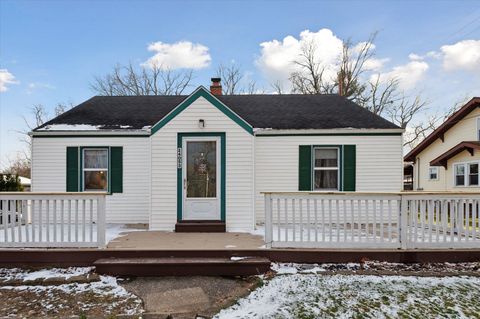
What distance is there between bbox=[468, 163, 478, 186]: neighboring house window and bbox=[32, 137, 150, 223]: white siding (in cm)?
1531

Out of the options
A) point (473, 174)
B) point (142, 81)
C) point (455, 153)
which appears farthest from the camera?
point (142, 81)

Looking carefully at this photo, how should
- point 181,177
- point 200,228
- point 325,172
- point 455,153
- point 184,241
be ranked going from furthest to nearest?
point 455,153 < point 325,172 < point 181,177 < point 200,228 < point 184,241

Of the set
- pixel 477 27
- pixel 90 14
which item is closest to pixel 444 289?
pixel 477 27

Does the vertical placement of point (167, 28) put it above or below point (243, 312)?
above

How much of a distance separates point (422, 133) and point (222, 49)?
60.9 feet

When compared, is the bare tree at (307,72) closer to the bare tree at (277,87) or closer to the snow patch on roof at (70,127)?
the bare tree at (277,87)

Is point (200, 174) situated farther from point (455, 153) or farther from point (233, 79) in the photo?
point (233, 79)

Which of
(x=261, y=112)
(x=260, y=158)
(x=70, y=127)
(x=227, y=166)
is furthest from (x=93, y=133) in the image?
(x=261, y=112)

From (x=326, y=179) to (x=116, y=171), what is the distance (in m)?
6.07

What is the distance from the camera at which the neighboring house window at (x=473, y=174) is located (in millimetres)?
13793

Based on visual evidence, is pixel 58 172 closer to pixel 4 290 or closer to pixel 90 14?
pixel 4 290

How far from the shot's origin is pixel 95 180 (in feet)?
26.8

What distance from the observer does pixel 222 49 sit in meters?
18.0

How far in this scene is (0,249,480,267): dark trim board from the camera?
4793 millimetres
